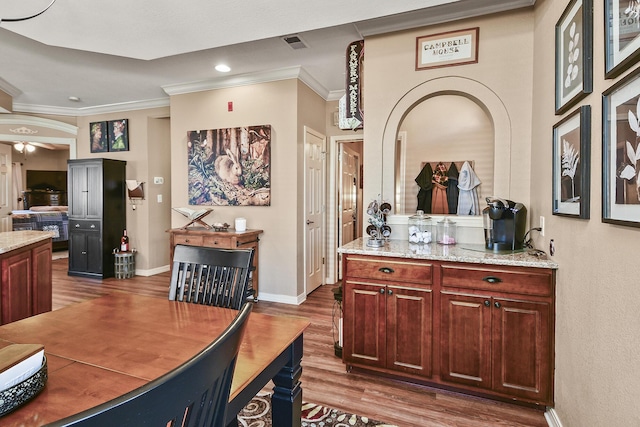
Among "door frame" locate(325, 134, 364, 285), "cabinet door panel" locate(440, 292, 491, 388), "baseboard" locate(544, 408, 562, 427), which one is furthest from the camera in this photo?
"door frame" locate(325, 134, 364, 285)

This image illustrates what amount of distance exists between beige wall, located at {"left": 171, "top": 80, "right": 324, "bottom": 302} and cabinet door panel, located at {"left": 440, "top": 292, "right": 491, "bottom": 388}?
2.27 meters

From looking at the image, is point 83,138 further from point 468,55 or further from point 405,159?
point 468,55

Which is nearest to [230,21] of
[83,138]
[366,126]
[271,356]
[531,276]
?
[366,126]

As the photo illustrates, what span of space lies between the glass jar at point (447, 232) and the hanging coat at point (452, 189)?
42 centimetres

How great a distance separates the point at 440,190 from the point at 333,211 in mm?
2126

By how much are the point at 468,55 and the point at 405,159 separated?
104 centimetres

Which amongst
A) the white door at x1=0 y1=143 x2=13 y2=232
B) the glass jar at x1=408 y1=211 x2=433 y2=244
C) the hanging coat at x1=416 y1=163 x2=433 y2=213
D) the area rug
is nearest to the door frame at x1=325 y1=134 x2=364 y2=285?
the hanging coat at x1=416 y1=163 x2=433 y2=213

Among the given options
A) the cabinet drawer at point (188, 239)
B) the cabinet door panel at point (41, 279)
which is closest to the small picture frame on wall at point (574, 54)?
the cabinet drawer at point (188, 239)

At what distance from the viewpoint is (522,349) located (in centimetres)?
202

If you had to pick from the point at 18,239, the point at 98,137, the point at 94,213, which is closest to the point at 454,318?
the point at 18,239

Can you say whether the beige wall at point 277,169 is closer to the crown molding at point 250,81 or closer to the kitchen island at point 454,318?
the crown molding at point 250,81

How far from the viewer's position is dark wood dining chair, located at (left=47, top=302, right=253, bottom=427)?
384 mm

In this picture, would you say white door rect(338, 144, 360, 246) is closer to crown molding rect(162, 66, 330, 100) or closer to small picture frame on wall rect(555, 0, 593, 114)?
crown molding rect(162, 66, 330, 100)

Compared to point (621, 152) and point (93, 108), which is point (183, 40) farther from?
point (93, 108)
